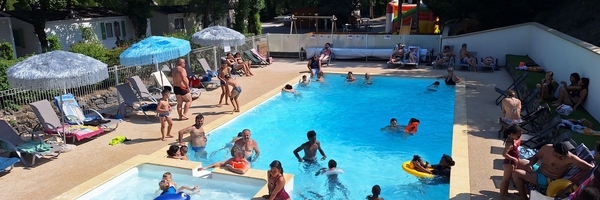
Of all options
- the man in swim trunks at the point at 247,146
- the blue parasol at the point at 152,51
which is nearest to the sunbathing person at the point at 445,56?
the blue parasol at the point at 152,51

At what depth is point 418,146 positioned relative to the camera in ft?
33.1

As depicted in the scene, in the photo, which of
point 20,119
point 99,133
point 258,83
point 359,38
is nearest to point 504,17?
point 359,38

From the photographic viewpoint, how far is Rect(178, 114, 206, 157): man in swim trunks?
8.93m

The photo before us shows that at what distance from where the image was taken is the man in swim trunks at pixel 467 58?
1749 cm

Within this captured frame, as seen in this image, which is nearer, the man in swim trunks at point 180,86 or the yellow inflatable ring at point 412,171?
the yellow inflatable ring at point 412,171

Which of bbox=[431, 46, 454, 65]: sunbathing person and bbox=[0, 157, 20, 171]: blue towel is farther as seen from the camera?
bbox=[431, 46, 454, 65]: sunbathing person

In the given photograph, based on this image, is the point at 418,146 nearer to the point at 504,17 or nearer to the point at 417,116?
the point at 417,116

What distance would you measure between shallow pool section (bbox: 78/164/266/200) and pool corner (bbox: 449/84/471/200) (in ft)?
10.3

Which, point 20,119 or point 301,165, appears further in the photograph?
point 20,119

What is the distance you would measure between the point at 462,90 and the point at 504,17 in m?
9.02

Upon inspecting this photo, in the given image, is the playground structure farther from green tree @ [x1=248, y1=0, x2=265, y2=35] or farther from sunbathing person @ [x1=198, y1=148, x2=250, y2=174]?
sunbathing person @ [x1=198, y1=148, x2=250, y2=174]

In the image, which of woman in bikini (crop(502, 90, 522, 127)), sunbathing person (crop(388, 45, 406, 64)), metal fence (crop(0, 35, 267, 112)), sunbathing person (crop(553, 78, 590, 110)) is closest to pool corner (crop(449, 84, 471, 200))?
woman in bikini (crop(502, 90, 522, 127))

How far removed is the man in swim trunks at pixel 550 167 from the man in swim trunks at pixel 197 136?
231 inches

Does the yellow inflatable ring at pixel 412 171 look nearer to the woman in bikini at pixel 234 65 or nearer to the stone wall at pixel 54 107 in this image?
the stone wall at pixel 54 107
